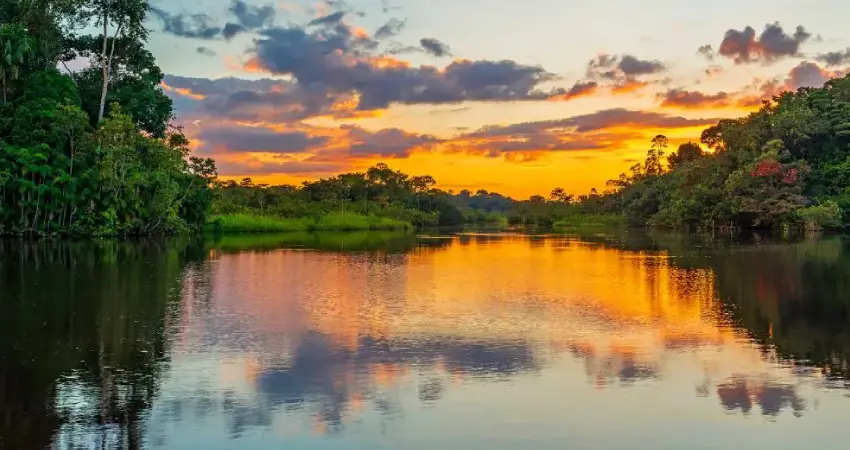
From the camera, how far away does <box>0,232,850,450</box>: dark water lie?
6.87m

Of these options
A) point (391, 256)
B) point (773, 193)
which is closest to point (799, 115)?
point (773, 193)

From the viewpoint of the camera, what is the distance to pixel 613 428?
7.04 metres

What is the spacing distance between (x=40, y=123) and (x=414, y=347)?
34099 mm

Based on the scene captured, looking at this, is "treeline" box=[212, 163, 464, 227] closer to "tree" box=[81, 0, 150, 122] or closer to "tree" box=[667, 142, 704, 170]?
"tree" box=[81, 0, 150, 122]

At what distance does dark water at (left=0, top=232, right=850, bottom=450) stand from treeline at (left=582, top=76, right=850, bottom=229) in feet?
Answer: 137

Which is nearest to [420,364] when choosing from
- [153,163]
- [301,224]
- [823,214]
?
[153,163]

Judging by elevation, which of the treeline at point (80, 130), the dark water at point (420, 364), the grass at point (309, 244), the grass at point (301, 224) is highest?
the treeline at point (80, 130)

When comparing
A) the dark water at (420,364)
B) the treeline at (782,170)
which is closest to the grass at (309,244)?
the dark water at (420,364)

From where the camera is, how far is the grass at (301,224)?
204 feet

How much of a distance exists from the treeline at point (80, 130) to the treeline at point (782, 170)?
44.7 m

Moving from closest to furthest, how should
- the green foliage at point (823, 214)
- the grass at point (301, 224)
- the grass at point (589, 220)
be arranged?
the green foliage at point (823, 214), the grass at point (301, 224), the grass at point (589, 220)

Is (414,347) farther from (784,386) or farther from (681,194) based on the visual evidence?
(681,194)

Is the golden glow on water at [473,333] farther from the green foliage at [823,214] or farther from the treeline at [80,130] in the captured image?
the green foliage at [823,214]

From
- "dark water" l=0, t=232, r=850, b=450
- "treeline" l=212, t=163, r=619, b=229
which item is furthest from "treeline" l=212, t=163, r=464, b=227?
"dark water" l=0, t=232, r=850, b=450
